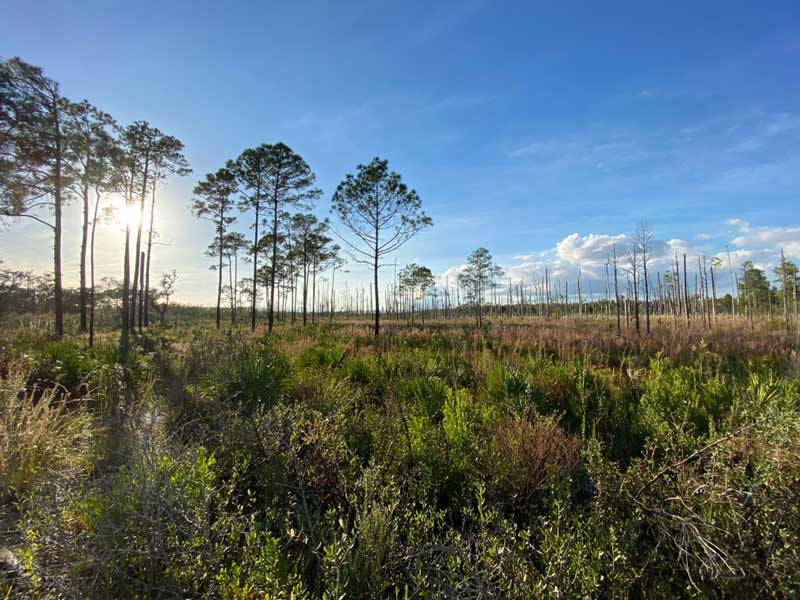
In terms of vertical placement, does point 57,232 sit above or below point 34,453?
above

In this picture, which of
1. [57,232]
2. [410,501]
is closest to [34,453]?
[410,501]

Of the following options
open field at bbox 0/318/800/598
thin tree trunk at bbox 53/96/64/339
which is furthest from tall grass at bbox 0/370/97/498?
thin tree trunk at bbox 53/96/64/339

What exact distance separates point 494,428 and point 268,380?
3166 mm

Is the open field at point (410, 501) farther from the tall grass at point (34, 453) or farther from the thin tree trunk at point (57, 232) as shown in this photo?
the thin tree trunk at point (57, 232)

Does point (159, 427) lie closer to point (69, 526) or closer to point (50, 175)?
point (69, 526)

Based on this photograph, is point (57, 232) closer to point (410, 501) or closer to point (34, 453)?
point (34, 453)

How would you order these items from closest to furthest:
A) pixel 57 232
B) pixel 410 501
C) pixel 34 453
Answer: pixel 410 501 < pixel 34 453 < pixel 57 232

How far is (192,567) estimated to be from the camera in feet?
5.10

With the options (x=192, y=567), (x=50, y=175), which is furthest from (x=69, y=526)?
(x=50, y=175)

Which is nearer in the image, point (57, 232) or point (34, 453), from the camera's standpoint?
point (34, 453)

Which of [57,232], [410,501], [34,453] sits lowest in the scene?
[410,501]

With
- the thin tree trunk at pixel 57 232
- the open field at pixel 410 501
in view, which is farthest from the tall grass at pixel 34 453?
the thin tree trunk at pixel 57 232

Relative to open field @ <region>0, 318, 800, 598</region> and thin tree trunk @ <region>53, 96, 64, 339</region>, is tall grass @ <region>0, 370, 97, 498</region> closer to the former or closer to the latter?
open field @ <region>0, 318, 800, 598</region>

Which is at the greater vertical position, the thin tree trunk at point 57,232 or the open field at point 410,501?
the thin tree trunk at point 57,232
